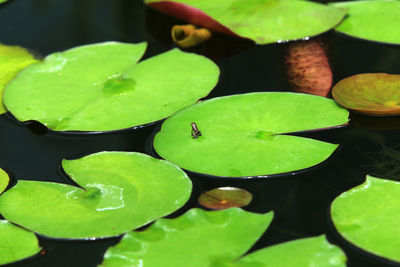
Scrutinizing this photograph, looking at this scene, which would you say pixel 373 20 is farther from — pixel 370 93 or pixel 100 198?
pixel 100 198

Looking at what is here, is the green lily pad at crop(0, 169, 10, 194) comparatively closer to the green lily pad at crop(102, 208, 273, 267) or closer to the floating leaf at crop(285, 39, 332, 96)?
the green lily pad at crop(102, 208, 273, 267)

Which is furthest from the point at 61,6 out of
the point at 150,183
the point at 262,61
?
the point at 150,183

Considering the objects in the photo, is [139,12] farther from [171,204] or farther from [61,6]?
[171,204]

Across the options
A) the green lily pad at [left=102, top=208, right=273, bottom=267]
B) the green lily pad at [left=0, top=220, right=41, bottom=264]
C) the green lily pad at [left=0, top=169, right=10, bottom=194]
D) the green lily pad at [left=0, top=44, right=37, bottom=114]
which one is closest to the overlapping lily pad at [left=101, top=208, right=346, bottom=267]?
the green lily pad at [left=102, top=208, right=273, bottom=267]

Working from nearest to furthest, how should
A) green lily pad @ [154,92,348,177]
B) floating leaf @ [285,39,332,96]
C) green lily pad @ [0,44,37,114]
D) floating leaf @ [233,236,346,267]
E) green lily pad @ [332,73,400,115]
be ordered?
floating leaf @ [233,236,346,267] < green lily pad @ [154,92,348,177] < green lily pad @ [332,73,400,115] < floating leaf @ [285,39,332,96] < green lily pad @ [0,44,37,114]

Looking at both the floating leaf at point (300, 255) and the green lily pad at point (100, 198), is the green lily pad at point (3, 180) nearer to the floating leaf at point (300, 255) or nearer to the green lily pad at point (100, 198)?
the green lily pad at point (100, 198)

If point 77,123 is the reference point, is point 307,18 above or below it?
above
